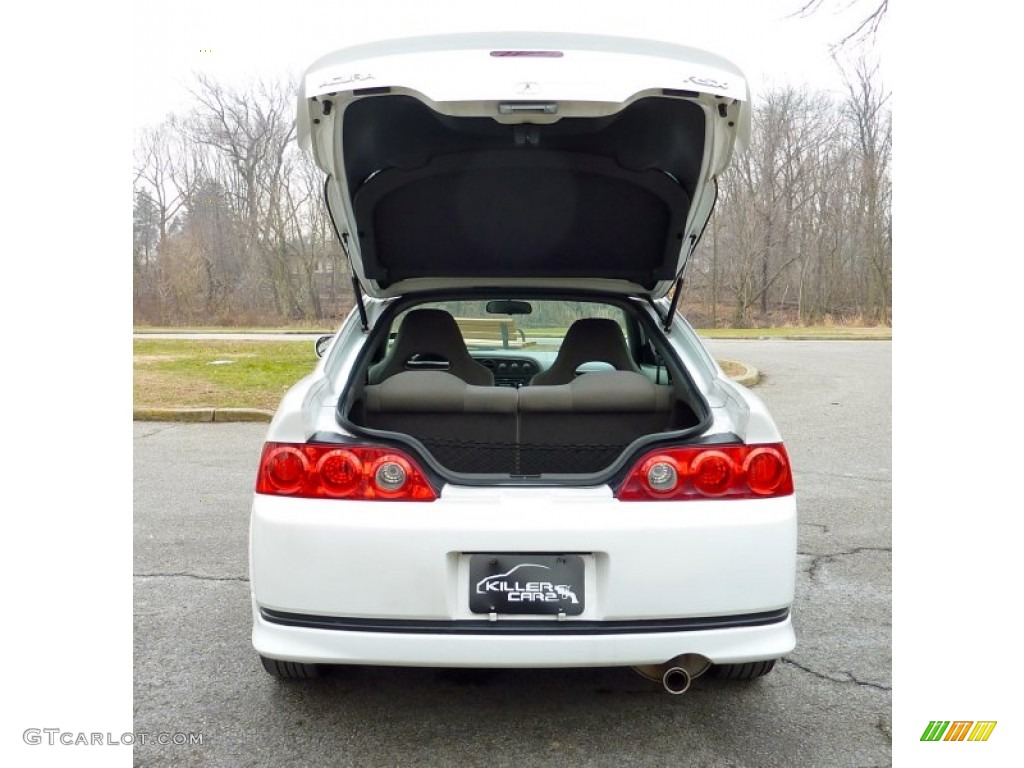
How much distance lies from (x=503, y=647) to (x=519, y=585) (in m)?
0.17

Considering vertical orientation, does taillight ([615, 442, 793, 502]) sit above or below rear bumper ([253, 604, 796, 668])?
above

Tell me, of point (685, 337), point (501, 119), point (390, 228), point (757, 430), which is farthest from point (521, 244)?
point (757, 430)

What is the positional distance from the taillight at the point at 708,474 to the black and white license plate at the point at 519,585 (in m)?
0.30

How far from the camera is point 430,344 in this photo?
12.7 feet

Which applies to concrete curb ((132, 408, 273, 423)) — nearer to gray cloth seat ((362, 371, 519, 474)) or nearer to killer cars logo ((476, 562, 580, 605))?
gray cloth seat ((362, 371, 519, 474))

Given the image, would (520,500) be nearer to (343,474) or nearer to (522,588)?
(522,588)

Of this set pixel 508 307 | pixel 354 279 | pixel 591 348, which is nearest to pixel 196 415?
pixel 508 307

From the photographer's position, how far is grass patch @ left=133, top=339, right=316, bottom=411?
927 cm

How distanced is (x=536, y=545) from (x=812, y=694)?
4.08 ft

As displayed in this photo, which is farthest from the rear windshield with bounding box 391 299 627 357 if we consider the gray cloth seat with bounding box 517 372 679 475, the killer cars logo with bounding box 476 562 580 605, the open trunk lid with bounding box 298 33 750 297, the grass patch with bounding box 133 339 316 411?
the grass patch with bounding box 133 339 316 411

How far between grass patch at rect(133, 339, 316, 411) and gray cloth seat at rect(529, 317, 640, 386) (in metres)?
5.59

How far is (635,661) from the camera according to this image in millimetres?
2221
